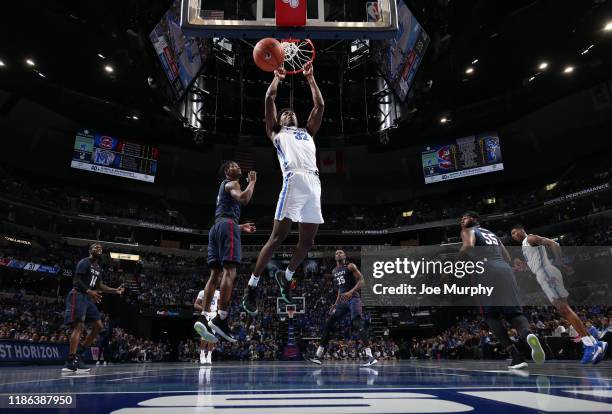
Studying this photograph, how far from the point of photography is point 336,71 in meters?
25.8

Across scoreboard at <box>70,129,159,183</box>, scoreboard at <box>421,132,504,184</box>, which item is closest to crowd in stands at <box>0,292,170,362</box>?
A: scoreboard at <box>70,129,159,183</box>

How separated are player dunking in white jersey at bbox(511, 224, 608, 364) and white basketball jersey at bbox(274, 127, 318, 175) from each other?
3956 mm

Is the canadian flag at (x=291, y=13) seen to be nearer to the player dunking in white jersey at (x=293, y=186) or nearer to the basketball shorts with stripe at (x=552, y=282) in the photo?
the player dunking in white jersey at (x=293, y=186)

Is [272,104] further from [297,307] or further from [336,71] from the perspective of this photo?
[297,307]

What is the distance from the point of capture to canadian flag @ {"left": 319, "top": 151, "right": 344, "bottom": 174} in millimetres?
32031

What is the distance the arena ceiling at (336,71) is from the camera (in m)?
17.3

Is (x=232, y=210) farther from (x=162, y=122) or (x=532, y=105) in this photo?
(x=532, y=105)

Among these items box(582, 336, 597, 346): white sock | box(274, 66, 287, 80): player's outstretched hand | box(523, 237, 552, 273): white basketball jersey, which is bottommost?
box(582, 336, 597, 346): white sock

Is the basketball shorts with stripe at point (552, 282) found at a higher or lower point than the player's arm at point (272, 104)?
lower

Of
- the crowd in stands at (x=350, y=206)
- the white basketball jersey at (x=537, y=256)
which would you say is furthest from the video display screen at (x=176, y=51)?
the crowd in stands at (x=350, y=206)

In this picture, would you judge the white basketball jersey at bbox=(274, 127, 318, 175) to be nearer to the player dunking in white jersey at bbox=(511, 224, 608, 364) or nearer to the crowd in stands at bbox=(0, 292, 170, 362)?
the player dunking in white jersey at bbox=(511, 224, 608, 364)

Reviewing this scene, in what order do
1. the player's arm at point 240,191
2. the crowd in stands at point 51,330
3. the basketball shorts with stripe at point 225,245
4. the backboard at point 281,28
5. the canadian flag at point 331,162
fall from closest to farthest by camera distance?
1. the player's arm at point 240,191
2. the basketball shorts with stripe at point 225,245
3. the backboard at point 281,28
4. the crowd in stands at point 51,330
5. the canadian flag at point 331,162

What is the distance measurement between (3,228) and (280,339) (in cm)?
1818

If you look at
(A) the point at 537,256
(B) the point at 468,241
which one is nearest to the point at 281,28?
(B) the point at 468,241
